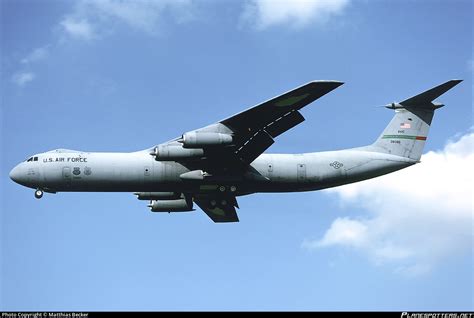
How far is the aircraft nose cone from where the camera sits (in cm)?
2741

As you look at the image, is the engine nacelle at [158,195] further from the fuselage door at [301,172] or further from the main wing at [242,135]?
the fuselage door at [301,172]

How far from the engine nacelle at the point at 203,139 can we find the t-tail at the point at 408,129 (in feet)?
25.1

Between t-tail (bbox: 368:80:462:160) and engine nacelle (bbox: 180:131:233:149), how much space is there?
25.1 feet

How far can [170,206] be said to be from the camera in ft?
102

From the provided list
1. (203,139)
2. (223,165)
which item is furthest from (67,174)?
(223,165)

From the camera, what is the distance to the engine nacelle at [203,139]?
25969mm

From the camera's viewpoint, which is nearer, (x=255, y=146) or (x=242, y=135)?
(x=242, y=135)

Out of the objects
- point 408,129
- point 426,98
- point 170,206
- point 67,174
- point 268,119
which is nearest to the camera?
point 268,119

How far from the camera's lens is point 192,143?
2598 cm

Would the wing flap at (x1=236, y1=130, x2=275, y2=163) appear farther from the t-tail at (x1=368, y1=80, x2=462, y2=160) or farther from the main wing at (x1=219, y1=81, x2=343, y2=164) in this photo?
the t-tail at (x1=368, y1=80, x2=462, y2=160)

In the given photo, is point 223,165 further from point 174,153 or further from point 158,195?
point 158,195

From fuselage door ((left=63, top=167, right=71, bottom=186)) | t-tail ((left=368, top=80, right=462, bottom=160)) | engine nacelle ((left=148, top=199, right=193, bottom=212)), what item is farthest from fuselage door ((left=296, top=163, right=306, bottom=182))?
fuselage door ((left=63, top=167, right=71, bottom=186))

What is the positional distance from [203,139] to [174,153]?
1.27 meters

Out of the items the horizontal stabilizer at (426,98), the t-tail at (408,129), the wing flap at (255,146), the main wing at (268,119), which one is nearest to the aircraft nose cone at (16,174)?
the main wing at (268,119)
